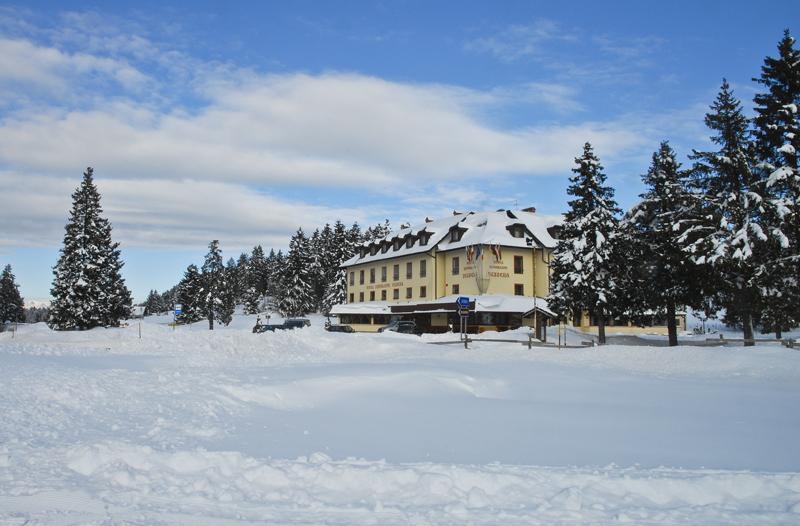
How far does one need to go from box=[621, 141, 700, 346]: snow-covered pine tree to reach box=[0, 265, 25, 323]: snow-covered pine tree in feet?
304

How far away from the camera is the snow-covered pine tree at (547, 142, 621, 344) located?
40281 millimetres

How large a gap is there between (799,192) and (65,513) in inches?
1311

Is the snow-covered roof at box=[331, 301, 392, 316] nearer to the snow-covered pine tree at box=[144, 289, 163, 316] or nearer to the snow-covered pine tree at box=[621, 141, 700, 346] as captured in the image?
the snow-covered pine tree at box=[621, 141, 700, 346]

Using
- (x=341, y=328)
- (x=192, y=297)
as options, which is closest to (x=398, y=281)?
(x=341, y=328)

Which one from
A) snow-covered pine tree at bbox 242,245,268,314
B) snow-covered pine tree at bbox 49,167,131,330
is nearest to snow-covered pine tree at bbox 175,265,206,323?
snow-covered pine tree at bbox 242,245,268,314

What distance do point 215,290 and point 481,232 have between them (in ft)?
147

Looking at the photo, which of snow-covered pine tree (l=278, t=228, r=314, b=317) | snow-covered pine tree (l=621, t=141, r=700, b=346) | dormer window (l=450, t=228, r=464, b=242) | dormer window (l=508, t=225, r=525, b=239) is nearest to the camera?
snow-covered pine tree (l=621, t=141, r=700, b=346)

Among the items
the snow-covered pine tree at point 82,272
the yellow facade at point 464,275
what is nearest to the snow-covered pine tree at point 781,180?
the yellow facade at point 464,275

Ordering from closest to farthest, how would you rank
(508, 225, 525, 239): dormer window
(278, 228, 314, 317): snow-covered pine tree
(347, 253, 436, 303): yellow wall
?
(508, 225, 525, 239): dormer window, (347, 253, 436, 303): yellow wall, (278, 228, 314, 317): snow-covered pine tree

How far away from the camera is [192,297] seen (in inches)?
3893

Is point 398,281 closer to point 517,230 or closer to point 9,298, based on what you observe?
point 517,230

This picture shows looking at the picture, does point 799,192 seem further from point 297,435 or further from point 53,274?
point 53,274

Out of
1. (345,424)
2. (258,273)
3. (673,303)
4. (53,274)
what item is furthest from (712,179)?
(258,273)

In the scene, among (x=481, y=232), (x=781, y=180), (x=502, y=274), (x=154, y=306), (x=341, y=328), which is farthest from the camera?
(x=154, y=306)
